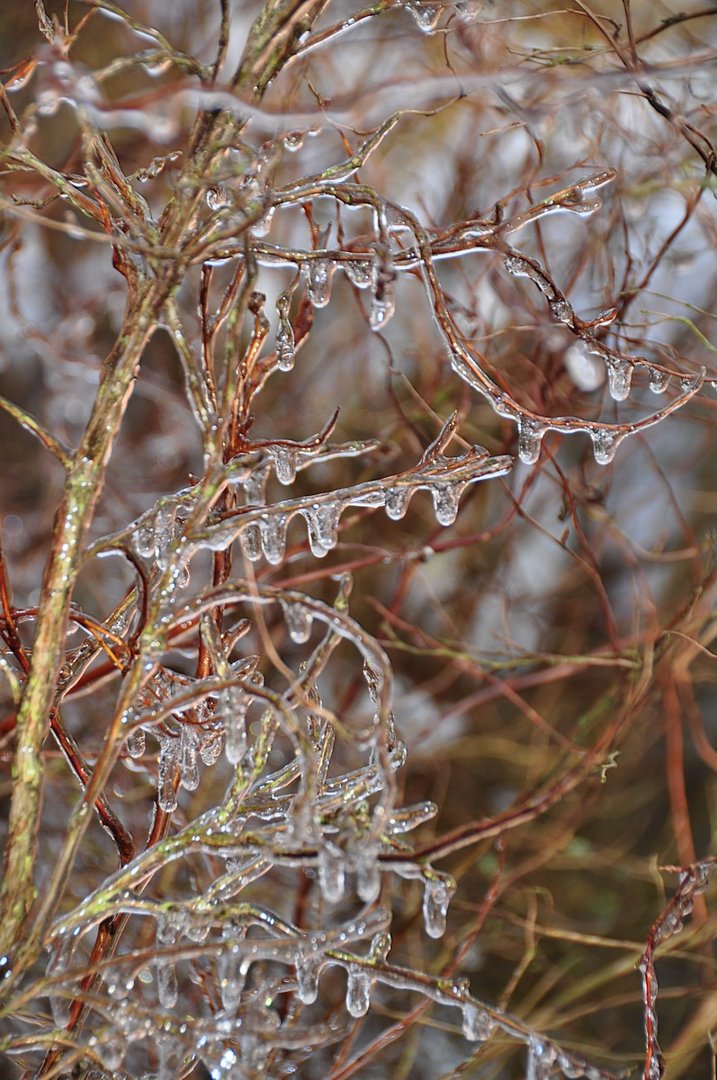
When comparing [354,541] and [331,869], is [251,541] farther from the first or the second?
[354,541]

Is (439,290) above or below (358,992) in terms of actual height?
above

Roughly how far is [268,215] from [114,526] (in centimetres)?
97

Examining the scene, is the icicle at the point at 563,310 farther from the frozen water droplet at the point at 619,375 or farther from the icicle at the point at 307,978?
the icicle at the point at 307,978

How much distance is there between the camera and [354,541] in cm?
138

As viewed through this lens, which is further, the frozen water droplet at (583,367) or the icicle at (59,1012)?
the frozen water droplet at (583,367)

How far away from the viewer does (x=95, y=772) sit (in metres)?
0.37

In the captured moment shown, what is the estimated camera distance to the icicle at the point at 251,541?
44cm

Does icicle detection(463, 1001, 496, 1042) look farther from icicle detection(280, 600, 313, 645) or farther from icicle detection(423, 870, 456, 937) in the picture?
icicle detection(280, 600, 313, 645)

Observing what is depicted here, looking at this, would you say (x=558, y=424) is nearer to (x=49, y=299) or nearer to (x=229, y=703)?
(x=229, y=703)

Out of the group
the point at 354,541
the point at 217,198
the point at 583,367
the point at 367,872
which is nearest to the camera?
the point at 367,872

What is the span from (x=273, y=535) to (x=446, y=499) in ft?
0.27

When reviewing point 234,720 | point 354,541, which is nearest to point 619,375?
point 234,720

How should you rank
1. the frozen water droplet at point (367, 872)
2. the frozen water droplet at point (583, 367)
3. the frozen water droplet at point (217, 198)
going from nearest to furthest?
the frozen water droplet at point (367, 872)
the frozen water droplet at point (217, 198)
the frozen water droplet at point (583, 367)

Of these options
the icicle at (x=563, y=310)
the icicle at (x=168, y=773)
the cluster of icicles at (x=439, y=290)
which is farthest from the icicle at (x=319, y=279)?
the icicle at (x=168, y=773)
